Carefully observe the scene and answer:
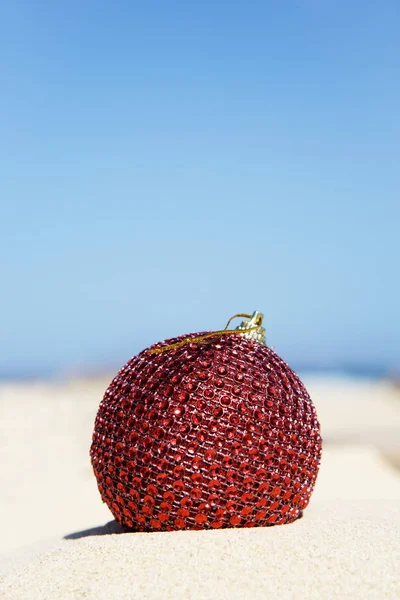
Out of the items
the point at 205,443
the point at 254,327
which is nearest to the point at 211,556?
the point at 205,443

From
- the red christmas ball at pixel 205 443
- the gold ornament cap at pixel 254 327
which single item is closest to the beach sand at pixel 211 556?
the red christmas ball at pixel 205 443

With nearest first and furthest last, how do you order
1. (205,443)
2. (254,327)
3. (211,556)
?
(211,556), (205,443), (254,327)

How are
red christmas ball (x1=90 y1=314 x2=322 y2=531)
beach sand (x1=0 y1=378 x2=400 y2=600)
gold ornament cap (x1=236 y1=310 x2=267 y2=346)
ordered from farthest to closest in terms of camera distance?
gold ornament cap (x1=236 y1=310 x2=267 y2=346)
red christmas ball (x1=90 y1=314 x2=322 y2=531)
beach sand (x1=0 y1=378 x2=400 y2=600)

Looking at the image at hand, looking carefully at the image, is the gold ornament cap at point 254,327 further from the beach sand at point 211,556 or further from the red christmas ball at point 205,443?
the beach sand at point 211,556

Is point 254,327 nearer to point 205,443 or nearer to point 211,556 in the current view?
point 205,443

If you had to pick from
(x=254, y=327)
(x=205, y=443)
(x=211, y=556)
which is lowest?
(x=211, y=556)

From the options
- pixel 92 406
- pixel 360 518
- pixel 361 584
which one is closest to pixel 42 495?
pixel 360 518

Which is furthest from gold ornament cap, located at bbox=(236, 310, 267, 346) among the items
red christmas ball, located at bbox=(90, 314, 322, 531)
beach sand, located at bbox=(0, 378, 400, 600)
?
beach sand, located at bbox=(0, 378, 400, 600)

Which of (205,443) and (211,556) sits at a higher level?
(205,443)

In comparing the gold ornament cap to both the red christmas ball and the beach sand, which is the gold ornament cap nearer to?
the red christmas ball
